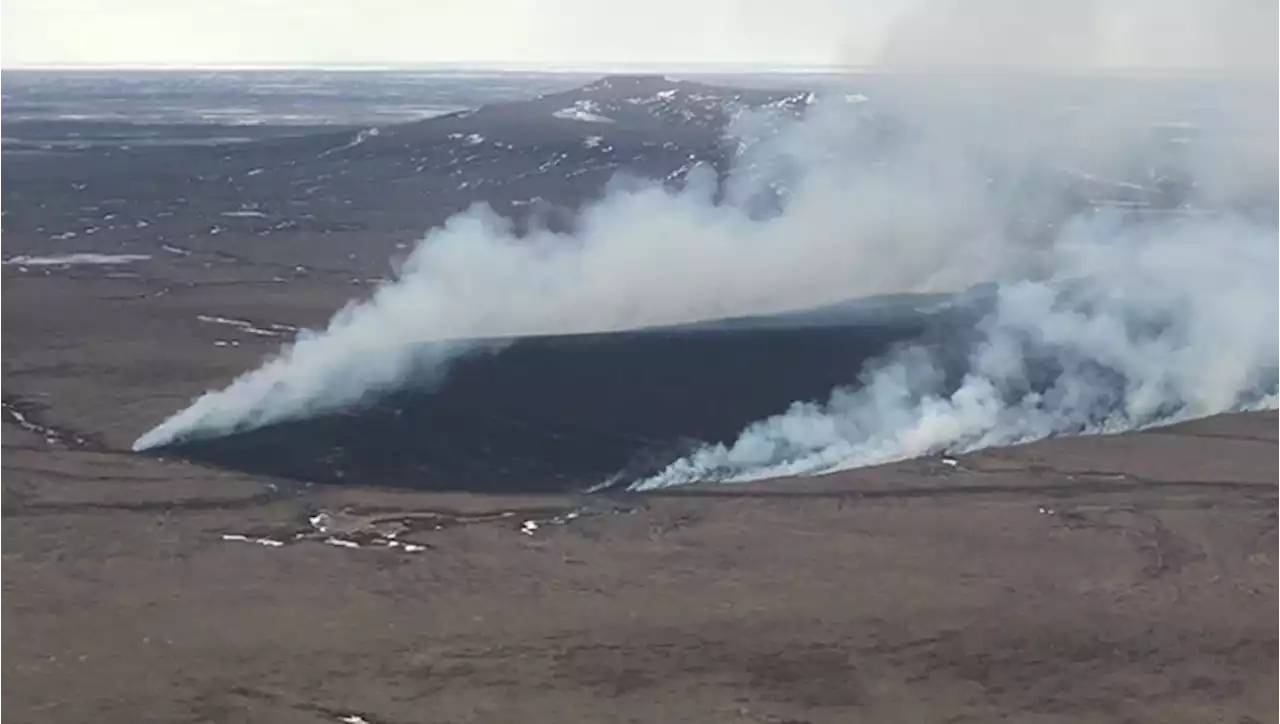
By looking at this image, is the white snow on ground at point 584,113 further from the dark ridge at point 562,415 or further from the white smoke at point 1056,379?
the dark ridge at point 562,415

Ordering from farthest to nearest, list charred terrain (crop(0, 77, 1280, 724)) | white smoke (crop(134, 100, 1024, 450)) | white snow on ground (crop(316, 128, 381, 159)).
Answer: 1. white snow on ground (crop(316, 128, 381, 159))
2. white smoke (crop(134, 100, 1024, 450))
3. charred terrain (crop(0, 77, 1280, 724))

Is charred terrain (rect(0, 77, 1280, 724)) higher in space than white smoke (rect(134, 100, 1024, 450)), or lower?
lower

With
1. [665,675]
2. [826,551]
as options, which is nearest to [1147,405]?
[826,551]

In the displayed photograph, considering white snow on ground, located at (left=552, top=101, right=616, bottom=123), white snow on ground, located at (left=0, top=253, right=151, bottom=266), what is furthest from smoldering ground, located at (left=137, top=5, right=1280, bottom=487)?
white snow on ground, located at (left=552, top=101, right=616, bottom=123)

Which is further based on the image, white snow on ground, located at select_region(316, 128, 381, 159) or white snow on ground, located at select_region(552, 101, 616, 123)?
white snow on ground, located at select_region(552, 101, 616, 123)

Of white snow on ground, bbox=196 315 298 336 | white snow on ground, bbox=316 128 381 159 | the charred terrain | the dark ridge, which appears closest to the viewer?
the charred terrain

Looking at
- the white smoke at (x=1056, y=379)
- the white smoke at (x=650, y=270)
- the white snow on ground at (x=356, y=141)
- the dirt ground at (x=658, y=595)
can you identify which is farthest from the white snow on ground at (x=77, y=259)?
the white snow on ground at (x=356, y=141)

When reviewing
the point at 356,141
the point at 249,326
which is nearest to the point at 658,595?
the point at 249,326

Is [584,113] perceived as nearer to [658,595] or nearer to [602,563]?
[602,563]

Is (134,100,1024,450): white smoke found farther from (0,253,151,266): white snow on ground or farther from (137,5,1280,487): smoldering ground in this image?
(0,253,151,266): white snow on ground
